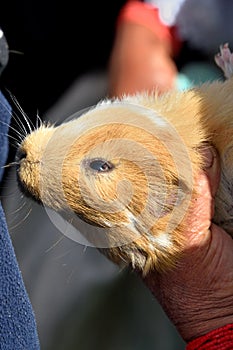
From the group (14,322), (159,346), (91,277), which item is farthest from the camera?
(91,277)

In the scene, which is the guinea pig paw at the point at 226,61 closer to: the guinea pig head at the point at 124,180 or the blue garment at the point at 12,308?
the guinea pig head at the point at 124,180

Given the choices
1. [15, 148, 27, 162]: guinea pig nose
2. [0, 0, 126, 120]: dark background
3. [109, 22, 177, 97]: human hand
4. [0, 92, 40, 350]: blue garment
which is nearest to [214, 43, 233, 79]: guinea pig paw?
[15, 148, 27, 162]: guinea pig nose

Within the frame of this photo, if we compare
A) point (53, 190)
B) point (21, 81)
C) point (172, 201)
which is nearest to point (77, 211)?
point (53, 190)

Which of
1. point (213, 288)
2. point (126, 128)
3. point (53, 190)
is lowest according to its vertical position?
point (213, 288)

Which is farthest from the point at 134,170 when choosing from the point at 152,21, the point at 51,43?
the point at 51,43

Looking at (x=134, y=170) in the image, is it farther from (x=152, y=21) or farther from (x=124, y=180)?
(x=152, y=21)

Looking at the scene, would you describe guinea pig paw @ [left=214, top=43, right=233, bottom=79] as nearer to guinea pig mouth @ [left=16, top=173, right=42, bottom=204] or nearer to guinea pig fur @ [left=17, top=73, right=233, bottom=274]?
guinea pig fur @ [left=17, top=73, right=233, bottom=274]

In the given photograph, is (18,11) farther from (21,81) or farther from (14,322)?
(14,322)
